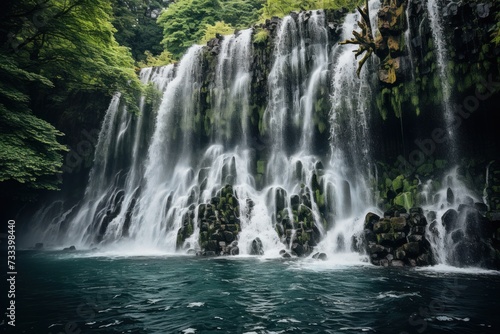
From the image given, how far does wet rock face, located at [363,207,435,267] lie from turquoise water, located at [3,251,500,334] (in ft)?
2.92

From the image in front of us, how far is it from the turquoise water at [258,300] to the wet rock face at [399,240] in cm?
89

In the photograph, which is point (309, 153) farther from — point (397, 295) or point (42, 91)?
point (42, 91)

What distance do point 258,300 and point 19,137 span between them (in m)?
11.9

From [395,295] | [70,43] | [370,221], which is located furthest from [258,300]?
[70,43]

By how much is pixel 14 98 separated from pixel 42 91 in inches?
355

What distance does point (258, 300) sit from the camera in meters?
6.85

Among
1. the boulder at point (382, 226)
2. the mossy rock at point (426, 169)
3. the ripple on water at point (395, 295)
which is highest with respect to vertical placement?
the mossy rock at point (426, 169)

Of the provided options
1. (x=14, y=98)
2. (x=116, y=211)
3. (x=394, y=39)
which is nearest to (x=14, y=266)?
(x=14, y=98)

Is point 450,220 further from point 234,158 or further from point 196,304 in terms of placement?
point 234,158

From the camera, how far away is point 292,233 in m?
13.9

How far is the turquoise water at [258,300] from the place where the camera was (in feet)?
17.4

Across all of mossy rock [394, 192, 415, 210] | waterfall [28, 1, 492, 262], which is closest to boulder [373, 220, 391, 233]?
waterfall [28, 1, 492, 262]

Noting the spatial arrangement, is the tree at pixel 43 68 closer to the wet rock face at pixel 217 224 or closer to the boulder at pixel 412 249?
the wet rock face at pixel 217 224

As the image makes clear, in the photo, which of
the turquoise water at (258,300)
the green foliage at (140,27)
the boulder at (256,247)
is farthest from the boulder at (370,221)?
the green foliage at (140,27)
